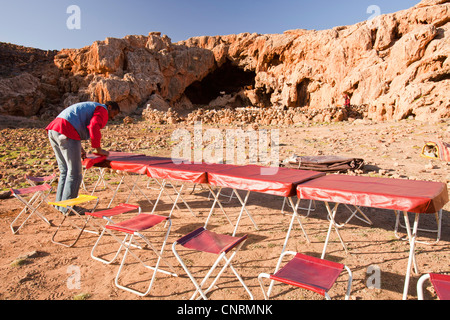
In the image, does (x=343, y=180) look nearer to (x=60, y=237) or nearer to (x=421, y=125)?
(x=60, y=237)

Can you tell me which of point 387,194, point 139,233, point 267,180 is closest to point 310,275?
point 387,194

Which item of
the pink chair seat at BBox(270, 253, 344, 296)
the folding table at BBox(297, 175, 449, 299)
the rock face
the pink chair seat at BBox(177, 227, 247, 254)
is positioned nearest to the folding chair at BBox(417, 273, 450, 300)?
the folding table at BBox(297, 175, 449, 299)

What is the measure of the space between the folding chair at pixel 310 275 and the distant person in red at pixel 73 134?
14.0 ft

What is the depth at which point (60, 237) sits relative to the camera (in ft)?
15.3

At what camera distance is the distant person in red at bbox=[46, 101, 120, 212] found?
202 inches

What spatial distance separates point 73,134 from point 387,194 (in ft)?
17.1

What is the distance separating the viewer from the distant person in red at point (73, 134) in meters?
5.13

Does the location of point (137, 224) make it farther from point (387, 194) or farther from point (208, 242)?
point (387, 194)

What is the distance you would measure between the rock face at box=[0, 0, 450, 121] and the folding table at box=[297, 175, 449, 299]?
1289 centimetres

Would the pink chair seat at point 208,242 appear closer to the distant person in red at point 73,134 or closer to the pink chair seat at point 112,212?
the pink chair seat at point 112,212

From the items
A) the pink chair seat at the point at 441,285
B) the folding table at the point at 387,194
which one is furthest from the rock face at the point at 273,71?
the pink chair seat at the point at 441,285

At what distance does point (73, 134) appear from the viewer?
5.17m

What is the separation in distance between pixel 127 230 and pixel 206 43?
117 feet

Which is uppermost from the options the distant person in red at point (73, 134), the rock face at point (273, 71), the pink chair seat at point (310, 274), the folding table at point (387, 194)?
the rock face at point (273, 71)
